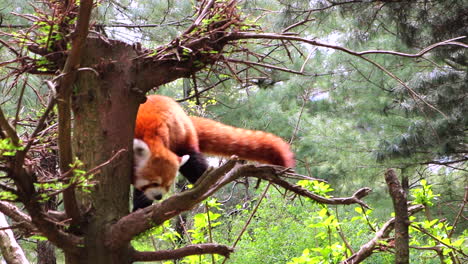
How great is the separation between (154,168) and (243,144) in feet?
1.10

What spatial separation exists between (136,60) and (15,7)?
3.34 metres

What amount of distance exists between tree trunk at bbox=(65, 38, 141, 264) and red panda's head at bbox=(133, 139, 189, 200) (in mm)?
352

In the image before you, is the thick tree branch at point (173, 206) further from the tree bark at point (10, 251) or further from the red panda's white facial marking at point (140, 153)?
the tree bark at point (10, 251)

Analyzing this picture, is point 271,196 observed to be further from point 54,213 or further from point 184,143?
point 54,213

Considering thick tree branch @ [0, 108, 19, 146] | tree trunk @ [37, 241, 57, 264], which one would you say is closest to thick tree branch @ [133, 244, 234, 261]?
thick tree branch @ [0, 108, 19, 146]

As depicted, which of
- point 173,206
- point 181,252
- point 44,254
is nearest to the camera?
point 173,206

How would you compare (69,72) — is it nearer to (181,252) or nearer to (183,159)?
(181,252)

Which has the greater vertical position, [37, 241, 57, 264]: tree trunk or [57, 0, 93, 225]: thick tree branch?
[57, 0, 93, 225]: thick tree branch

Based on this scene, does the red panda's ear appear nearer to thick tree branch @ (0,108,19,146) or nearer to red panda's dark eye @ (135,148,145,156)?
red panda's dark eye @ (135,148,145,156)

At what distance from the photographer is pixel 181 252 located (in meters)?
1.48

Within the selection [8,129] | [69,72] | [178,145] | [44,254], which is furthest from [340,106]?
[8,129]

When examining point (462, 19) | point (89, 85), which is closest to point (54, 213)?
point (89, 85)

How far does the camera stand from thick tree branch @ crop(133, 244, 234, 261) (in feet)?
4.85

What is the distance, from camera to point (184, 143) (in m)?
2.21
